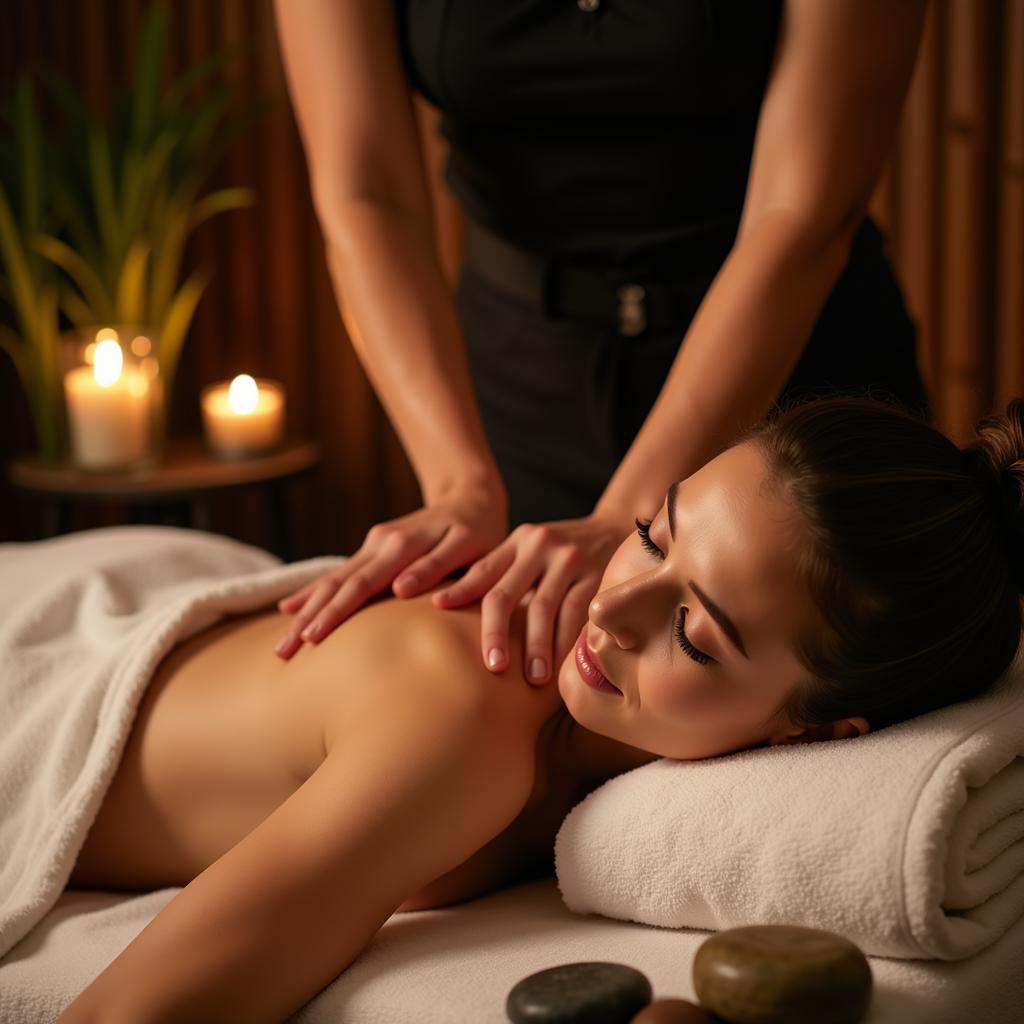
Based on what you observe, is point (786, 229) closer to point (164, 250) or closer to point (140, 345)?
point (140, 345)

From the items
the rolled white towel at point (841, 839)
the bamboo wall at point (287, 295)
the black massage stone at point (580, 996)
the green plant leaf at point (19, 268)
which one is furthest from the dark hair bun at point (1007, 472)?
the green plant leaf at point (19, 268)

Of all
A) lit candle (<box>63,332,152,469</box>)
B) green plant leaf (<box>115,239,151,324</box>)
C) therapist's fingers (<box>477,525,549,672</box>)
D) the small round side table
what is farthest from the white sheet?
green plant leaf (<box>115,239,151,324</box>)

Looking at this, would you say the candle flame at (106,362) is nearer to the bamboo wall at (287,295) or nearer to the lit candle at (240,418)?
the lit candle at (240,418)

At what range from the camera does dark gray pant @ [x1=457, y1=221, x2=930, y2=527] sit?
175cm

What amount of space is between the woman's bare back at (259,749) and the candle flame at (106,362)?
5.66 feet

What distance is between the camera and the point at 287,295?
3623 mm

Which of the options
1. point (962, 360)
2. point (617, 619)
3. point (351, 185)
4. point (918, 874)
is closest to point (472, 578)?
point (617, 619)

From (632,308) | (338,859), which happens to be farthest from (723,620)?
(632,308)

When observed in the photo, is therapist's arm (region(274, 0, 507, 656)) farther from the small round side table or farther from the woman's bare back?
the small round side table

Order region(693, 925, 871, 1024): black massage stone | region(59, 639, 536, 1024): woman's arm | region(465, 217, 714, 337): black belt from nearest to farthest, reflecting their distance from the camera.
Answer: region(693, 925, 871, 1024): black massage stone → region(59, 639, 536, 1024): woman's arm → region(465, 217, 714, 337): black belt

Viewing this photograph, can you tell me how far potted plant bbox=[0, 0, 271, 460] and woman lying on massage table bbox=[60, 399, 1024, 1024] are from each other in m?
2.14

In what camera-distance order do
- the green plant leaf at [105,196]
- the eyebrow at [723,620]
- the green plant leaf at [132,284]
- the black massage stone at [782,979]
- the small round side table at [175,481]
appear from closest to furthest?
1. the black massage stone at [782,979]
2. the eyebrow at [723,620]
3. the small round side table at [175,481]
4. the green plant leaf at [105,196]
5. the green plant leaf at [132,284]

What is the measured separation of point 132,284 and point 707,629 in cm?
239

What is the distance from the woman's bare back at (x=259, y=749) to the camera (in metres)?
1.25
